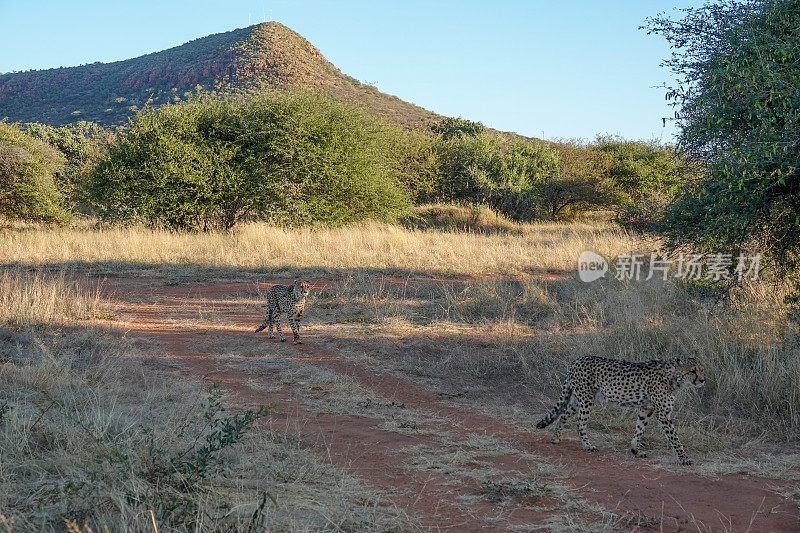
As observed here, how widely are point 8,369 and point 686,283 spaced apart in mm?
10094

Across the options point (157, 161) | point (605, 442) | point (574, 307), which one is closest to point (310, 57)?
point (157, 161)

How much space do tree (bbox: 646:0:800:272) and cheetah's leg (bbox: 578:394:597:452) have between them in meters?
Answer: 2.65

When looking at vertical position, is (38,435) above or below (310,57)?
below

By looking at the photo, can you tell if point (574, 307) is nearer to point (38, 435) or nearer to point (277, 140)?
point (38, 435)

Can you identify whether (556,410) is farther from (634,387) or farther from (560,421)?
(634,387)

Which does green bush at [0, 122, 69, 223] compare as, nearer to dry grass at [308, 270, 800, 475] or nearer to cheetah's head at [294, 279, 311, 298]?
dry grass at [308, 270, 800, 475]

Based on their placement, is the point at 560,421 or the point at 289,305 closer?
the point at 560,421

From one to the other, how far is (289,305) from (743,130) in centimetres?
660

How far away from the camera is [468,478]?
454 cm

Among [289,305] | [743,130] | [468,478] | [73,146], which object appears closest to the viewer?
[468,478]

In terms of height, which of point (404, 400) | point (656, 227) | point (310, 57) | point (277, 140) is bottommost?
point (404, 400)

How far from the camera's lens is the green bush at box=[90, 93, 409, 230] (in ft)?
67.5

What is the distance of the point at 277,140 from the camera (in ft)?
67.2

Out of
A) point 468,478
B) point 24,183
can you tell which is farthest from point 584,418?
point 24,183
